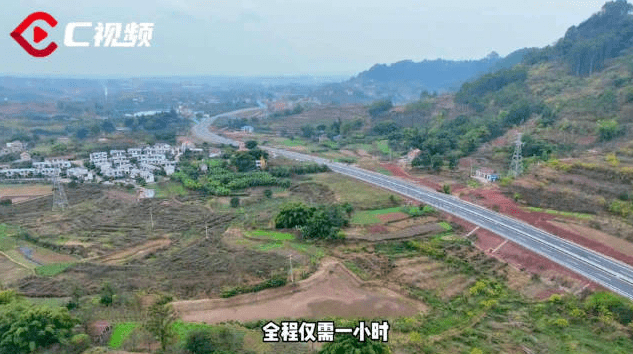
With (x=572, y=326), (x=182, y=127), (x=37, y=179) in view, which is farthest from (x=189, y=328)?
(x=182, y=127)

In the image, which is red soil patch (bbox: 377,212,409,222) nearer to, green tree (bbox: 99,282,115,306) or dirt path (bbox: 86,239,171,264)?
dirt path (bbox: 86,239,171,264)

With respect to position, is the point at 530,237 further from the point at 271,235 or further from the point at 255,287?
the point at 255,287

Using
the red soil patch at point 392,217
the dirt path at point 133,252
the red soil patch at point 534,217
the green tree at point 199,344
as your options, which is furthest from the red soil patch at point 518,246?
the dirt path at point 133,252

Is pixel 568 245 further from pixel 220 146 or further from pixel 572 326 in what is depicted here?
pixel 220 146

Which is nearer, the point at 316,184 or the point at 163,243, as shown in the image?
the point at 163,243

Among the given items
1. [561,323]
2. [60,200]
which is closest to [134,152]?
[60,200]

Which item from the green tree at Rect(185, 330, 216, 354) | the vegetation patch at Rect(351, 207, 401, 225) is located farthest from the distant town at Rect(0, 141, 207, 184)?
the green tree at Rect(185, 330, 216, 354)

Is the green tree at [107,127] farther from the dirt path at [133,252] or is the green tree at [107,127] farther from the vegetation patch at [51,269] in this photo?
the vegetation patch at [51,269]
